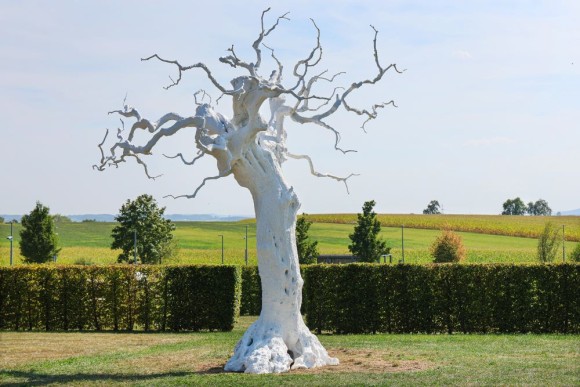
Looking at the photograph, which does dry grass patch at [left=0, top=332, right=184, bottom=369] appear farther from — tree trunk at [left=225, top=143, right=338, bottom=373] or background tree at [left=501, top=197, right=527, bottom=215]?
background tree at [left=501, top=197, right=527, bottom=215]

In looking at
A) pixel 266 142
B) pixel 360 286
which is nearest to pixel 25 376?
pixel 266 142

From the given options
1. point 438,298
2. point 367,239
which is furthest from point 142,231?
point 438,298

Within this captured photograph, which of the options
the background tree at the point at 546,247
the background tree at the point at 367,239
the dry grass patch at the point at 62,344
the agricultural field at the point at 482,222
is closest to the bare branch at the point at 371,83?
the dry grass patch at the point at 62,344

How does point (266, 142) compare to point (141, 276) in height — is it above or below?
above

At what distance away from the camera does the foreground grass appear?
1365 cm

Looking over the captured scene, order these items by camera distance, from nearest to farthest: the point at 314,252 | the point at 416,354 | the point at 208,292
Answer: the point at 416,354, the point at 208,292, the point at 314,252

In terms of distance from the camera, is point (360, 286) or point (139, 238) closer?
point (360, 286)

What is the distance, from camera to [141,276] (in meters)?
24.3

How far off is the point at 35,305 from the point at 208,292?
5.12m

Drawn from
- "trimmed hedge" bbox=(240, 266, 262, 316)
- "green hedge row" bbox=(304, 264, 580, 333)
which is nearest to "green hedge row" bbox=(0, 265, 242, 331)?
"green hedge row" bbox=(304, 264, 580, 333)

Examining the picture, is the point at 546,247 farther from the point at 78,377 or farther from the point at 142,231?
the point at 78,377

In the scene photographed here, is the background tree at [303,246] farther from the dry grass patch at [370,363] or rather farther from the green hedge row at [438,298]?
the dry grass patch at [370,363]

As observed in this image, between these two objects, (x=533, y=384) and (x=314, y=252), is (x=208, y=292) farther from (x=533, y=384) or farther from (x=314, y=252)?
(x=314, y=252)

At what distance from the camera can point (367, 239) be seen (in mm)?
56625
